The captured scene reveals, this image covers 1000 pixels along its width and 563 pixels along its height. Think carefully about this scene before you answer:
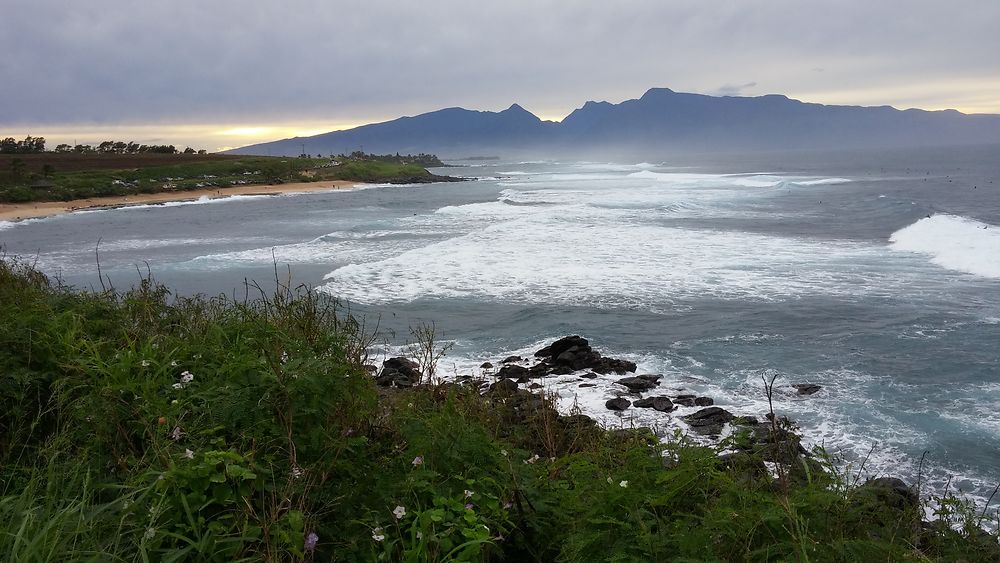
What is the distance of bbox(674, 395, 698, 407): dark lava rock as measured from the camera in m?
9.46

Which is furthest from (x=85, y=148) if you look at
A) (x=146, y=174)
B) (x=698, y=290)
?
(x=698, y=290)

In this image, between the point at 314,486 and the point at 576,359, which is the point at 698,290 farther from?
the point at 314,486

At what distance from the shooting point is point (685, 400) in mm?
9602

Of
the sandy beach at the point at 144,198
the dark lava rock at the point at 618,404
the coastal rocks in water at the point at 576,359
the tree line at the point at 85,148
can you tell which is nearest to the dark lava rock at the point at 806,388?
the coastal rocks in water at the point at 576,359

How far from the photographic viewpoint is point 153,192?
59812 mm

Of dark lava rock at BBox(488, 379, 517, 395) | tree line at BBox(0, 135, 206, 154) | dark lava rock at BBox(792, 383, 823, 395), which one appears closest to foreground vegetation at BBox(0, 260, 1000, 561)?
dark lava rock at BBox(488, 379, 517, 395)

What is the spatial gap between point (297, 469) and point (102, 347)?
2971 millimetres

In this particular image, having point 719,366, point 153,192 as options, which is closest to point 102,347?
point 719,366

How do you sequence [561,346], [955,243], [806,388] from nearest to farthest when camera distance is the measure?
[806,388] < [561,346] < [955,243]

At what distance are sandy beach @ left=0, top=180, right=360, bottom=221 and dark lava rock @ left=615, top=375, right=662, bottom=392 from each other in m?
44.2

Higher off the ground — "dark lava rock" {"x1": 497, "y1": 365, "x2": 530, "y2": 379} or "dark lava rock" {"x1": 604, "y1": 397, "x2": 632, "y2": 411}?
"dark lava rock" {"x1": 497, "y1": 365, "x2": 530, "y2": 379}

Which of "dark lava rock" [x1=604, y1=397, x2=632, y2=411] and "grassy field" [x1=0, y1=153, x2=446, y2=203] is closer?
"dark lava rock" [x1=604, y1=397, x2=632, y2=411]

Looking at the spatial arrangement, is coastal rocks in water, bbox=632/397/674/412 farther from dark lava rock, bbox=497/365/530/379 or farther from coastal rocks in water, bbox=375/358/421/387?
coastal rocks in water, bbox=375/358/421/387

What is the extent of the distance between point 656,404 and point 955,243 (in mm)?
20536
